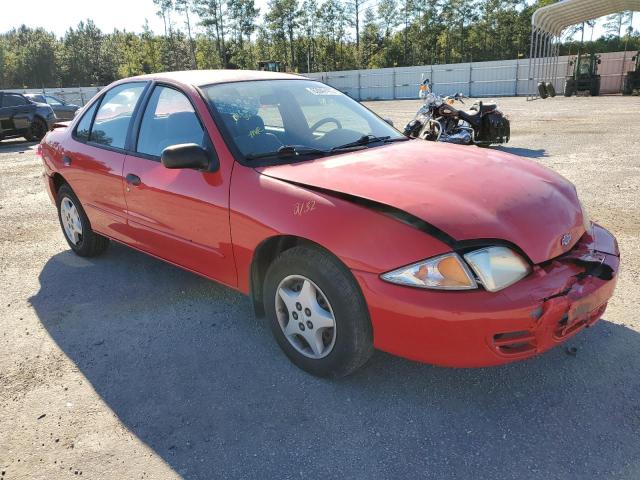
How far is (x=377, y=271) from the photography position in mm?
2270

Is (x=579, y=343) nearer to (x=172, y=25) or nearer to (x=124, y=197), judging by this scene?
(x=124, y=197)

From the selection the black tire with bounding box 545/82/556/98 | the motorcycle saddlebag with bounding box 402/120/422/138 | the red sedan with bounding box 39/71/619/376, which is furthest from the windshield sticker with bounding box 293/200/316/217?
the black tire with bounding box 545/82/556/98

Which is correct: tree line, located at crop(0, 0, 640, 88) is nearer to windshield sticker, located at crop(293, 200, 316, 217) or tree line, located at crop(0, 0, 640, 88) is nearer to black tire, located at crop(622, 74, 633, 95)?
black tire, located at crop(622, 74, 633, 95)

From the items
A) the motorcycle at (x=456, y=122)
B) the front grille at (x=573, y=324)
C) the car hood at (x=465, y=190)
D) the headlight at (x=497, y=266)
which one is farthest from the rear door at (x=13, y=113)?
the front grille at (x=573, y=324)

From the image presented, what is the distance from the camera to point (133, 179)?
11.7ft

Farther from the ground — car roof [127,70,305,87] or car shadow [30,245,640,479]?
car roof [127,70,305,87]

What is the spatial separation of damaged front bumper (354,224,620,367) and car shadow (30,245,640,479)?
35cm

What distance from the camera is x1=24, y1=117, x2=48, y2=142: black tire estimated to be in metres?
15.2

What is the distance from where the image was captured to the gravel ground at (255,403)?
2.17 metres

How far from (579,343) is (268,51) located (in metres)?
69.5

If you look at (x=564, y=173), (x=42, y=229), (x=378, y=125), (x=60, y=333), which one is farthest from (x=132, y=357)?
(x=564, y=173)

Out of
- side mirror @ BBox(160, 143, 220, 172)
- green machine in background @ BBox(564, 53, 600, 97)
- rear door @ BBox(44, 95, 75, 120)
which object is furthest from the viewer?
green machine in background @ BBox(564, 53, 600, 97)

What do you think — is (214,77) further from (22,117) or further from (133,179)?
(22,117)

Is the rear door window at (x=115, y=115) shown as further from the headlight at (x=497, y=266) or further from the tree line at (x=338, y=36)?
the tree line at (x=338, y=36)
